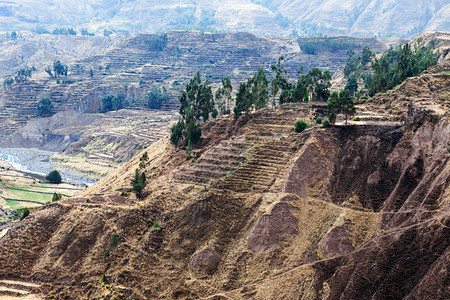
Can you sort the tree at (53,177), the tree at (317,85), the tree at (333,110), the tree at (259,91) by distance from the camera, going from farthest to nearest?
the tree at (53,177) → the tree at (317,85) → the tree at (259,91) → the tree at (333,110)

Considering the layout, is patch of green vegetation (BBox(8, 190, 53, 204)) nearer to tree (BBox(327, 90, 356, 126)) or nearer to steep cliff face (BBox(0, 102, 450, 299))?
steep cliff face (BBox(0, 102, 450, 299))

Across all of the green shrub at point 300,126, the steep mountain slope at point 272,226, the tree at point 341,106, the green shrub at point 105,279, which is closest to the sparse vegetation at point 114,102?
the steep mountain slope at point 272,226

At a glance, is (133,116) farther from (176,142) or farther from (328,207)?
(328,207)

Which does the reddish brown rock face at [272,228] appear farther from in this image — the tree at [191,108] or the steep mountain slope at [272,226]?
the tree at [191,108]

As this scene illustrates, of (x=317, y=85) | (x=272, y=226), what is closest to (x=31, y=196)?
(x=317, y=85)

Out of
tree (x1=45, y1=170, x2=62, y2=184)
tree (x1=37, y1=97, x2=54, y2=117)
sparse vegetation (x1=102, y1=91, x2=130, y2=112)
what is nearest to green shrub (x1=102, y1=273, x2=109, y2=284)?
tree (x1=45, y1=170, x2=62, y2=184)

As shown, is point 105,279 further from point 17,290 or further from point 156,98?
point 156,98
